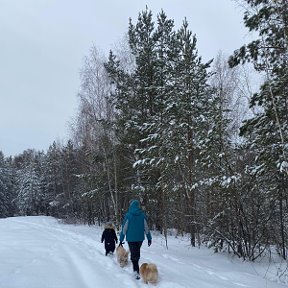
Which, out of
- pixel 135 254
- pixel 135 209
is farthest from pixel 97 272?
pixel 135 209

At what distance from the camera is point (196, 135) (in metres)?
18.0

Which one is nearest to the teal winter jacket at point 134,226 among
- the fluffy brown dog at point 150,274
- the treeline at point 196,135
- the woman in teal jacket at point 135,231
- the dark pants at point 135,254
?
the woman in teal jacket at point 135,231

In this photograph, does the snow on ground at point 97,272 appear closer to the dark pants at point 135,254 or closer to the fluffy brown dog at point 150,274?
the fluffy brown dog at point 150,274

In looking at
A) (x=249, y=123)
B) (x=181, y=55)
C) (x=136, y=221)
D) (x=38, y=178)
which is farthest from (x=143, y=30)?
(x=38, y=178)

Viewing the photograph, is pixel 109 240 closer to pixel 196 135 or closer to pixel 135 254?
pixel 135 254

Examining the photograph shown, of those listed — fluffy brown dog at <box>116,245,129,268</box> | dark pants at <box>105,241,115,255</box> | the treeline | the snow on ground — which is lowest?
the snow on ground

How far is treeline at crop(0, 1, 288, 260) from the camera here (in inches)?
432

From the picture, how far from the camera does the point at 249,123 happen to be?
427 inches

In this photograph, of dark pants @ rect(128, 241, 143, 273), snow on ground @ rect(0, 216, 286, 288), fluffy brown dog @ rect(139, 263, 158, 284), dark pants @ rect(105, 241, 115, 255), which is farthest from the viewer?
dark pants @ rect(105, 241, 115, 255)

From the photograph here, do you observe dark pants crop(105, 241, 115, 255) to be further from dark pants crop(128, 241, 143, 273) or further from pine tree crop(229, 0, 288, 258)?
pine tree crop(229, 0, 288, 258)

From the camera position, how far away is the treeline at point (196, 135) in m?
11.0

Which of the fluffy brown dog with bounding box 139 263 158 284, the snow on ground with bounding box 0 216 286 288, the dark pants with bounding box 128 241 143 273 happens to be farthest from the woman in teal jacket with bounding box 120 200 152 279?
the fluffy brown dog with bounding box 139 263 158 284

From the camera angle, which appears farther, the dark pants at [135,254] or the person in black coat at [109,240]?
the person in black coat at [109,240]

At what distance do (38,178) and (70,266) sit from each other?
58.0 meters
